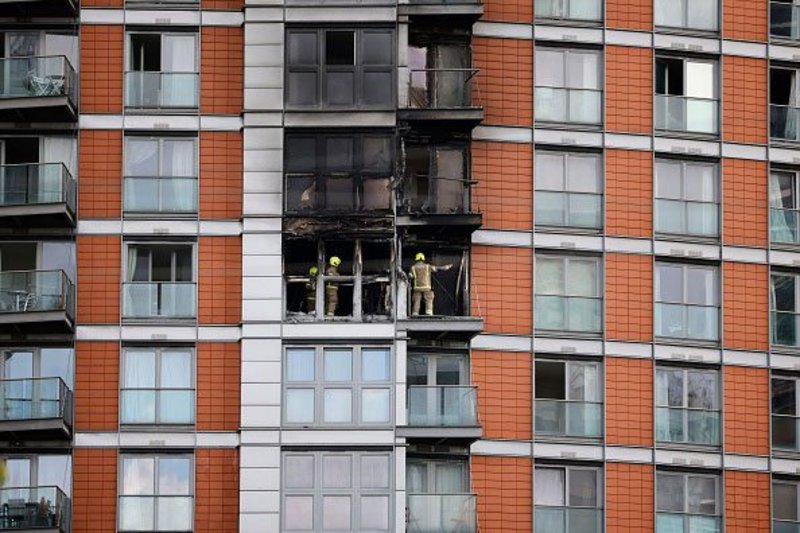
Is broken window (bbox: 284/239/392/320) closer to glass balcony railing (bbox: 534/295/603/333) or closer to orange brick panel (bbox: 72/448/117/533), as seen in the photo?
glass balcony railing (bbox: 534/295/603/333)

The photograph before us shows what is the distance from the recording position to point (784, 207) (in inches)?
2020

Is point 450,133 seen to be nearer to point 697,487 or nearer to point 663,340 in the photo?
point 663,340

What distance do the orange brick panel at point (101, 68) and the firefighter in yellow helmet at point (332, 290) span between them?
24.0 feet

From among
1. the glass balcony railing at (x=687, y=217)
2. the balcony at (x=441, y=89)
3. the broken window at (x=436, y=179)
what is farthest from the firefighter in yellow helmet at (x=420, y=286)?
the glass balcony railing at (x=687, y=217)

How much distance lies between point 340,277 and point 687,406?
10383 millimetres

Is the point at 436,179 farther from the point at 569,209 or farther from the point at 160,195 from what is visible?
the point at 160,195

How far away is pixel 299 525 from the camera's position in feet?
151

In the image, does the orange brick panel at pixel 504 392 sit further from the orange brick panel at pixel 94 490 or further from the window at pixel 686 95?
the orange brick panel at pixel 94 490

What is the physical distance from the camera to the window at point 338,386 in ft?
153

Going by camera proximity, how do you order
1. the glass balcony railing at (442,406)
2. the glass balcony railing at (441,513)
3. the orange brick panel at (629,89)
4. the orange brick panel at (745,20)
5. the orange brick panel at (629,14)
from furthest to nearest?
1. the orange brick panel at (745,20)
2. the orange brick panel at (629,14)
3. the orange brick panel at (629,89)
4. the glass balcony railing at (442,406)
5. the glass balcony railing at (441,513)

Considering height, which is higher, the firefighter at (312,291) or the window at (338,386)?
the firefighter at (312,291)

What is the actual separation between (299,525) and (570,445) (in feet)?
25.5

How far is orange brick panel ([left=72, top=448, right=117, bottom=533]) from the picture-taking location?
153 ft

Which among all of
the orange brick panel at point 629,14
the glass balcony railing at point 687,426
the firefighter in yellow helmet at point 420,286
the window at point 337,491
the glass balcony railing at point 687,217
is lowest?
the window at point 337,491
